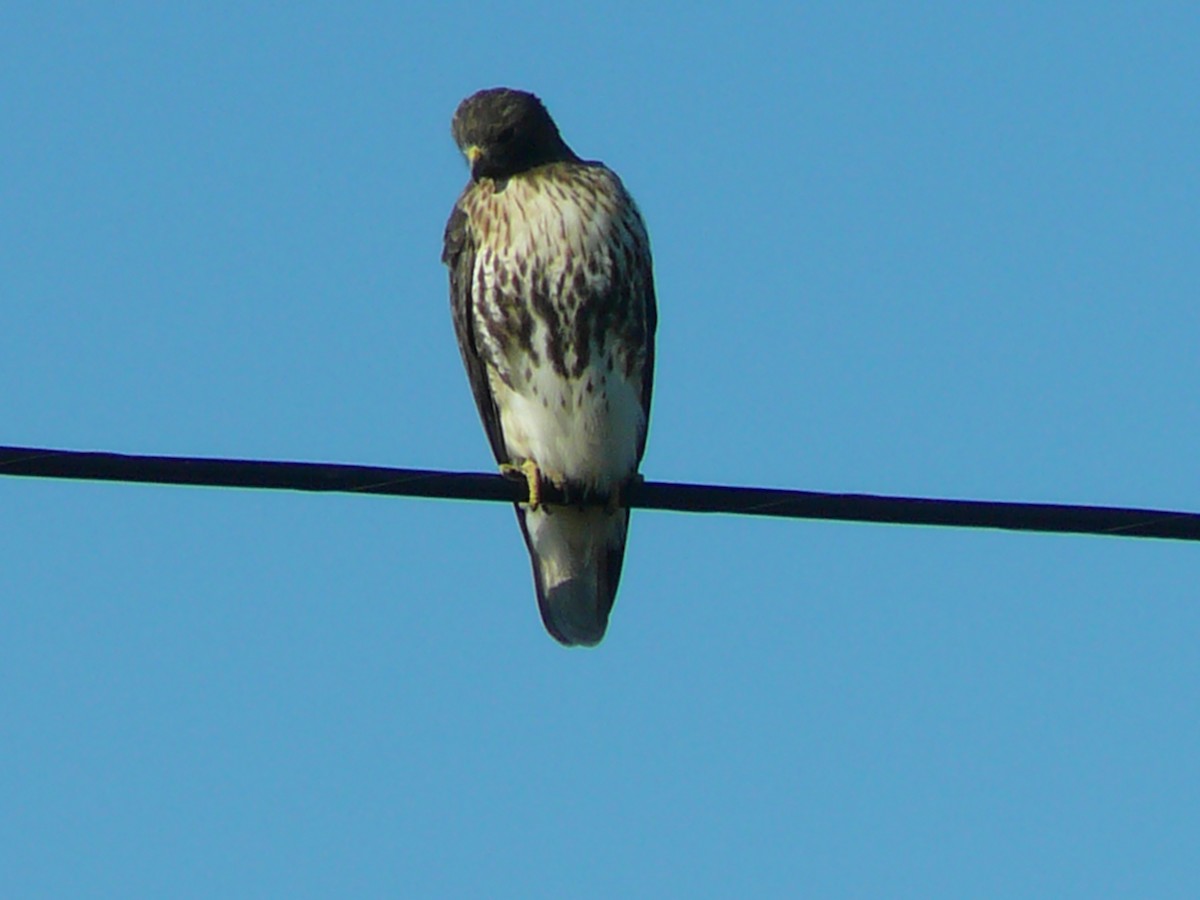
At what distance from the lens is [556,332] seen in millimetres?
7352

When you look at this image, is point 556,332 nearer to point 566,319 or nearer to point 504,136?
point 566,319

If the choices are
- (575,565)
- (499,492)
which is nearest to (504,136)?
(575,565)

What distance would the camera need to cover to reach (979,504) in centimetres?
508

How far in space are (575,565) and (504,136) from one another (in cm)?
153

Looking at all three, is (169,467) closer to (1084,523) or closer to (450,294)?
(1084,523)

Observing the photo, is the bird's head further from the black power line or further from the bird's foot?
the black power line

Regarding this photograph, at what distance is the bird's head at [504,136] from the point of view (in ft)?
25.9

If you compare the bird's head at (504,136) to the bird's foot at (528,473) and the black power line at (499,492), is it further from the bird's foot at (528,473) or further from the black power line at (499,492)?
the black power line at (499,492)

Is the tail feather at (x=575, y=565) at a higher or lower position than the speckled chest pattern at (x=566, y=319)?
lower

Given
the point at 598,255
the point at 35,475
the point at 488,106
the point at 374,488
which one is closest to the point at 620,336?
the point at 598,255

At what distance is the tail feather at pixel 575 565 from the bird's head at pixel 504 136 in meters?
1.22

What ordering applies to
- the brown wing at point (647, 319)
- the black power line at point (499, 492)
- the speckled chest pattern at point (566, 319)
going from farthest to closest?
the brown wing at point (647, 319), the speckled chest pattern at point (566, 319), the black power line at point (499, 492)

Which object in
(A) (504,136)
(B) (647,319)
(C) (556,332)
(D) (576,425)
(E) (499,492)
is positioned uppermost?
(A) (504,136)

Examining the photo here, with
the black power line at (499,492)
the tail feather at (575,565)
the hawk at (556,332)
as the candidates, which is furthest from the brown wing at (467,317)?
the black power line at (499,492)
